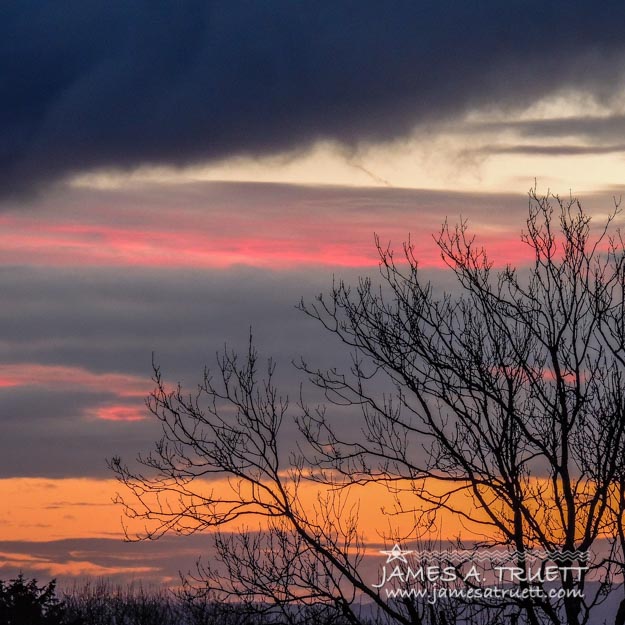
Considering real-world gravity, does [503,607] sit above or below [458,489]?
below

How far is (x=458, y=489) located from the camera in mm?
14094

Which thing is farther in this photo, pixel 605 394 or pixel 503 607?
pixel 605 394

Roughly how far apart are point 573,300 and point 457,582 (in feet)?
13.7

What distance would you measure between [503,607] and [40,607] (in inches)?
473

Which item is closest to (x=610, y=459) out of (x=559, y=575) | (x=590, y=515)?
(x=590, y=515)

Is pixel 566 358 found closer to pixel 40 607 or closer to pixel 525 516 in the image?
pixel 525 516

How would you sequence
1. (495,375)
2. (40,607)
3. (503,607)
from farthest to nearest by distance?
(40,607) → (495,375) → (503,607)

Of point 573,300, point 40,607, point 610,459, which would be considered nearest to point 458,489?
point 610,459

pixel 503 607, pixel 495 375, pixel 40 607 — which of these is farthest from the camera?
pixel 40 607

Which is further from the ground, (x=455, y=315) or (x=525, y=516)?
(x=455, y=315)

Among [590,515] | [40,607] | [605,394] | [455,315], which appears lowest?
[40,607]

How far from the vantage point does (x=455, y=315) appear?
48.3ft

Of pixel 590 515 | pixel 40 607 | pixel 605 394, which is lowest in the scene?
pixel 40 607

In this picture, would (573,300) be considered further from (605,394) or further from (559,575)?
(559,575)
